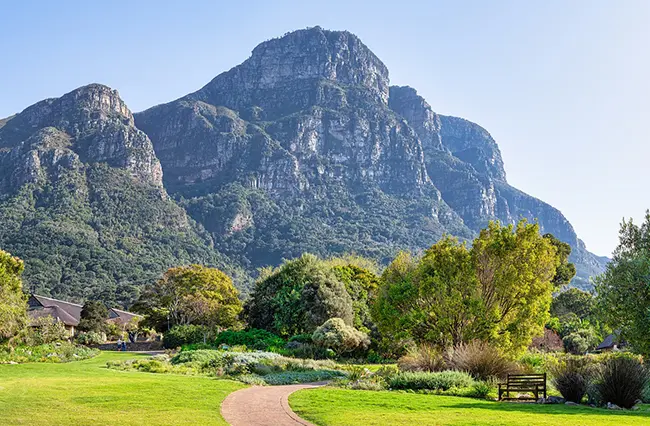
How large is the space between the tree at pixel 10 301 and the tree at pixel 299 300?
1830 cm

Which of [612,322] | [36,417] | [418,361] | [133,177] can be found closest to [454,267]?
[418,361]

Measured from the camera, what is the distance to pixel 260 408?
15445mm

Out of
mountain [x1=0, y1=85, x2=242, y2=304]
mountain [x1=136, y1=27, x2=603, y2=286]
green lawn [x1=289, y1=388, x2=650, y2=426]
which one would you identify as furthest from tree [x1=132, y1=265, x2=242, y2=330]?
mountain [x1=136, y1=27, x2=603, y2=286]

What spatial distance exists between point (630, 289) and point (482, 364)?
6.08m

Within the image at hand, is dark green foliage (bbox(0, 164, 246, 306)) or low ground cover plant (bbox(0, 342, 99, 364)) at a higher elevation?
dark green foliage (bbox(0, 164, 246, 306))

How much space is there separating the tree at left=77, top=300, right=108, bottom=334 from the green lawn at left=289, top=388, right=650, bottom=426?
46.5 meters

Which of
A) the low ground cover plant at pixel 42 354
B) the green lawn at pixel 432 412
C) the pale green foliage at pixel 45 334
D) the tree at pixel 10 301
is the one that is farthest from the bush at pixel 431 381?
the pale green foliage at pixel 45 334

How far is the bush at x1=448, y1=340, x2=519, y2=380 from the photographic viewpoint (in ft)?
71.4

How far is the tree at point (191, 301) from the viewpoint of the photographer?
2015 inches

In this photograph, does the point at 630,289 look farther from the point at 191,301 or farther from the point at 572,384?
the point at 191,301

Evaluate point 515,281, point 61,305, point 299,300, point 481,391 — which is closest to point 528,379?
point 481,391

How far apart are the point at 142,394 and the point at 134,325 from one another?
189ft

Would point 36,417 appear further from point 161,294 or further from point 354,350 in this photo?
point 161,294

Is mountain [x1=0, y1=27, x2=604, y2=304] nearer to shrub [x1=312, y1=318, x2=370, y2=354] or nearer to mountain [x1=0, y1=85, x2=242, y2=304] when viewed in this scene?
mountain [x1=0, y1=85, x2=242, y2=304]
